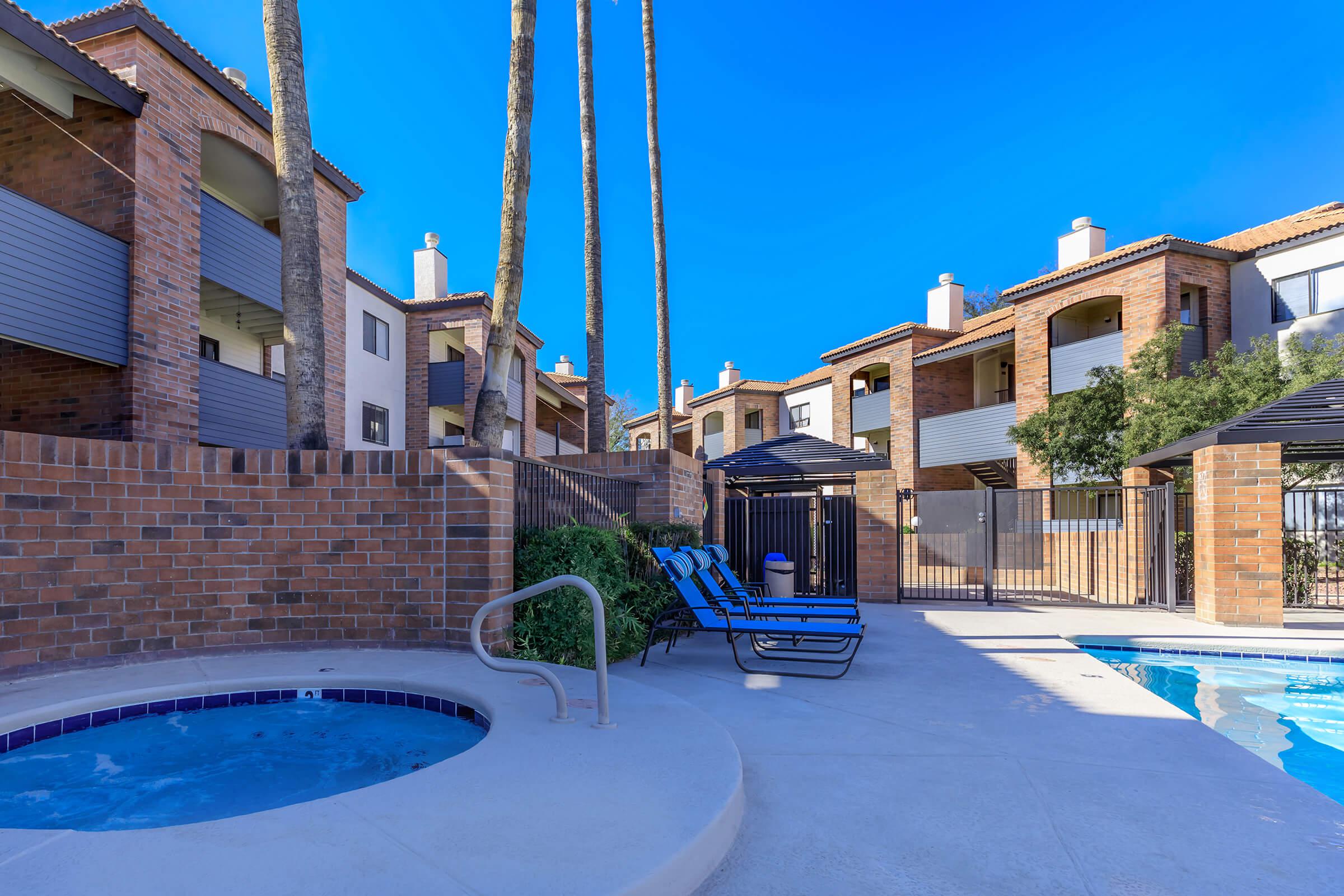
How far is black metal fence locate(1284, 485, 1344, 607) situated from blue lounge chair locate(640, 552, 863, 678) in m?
9.70

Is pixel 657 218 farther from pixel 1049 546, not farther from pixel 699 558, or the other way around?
pixel 1049 546

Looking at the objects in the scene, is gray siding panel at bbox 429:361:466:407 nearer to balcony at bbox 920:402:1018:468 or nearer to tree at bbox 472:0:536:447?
tree at bbox 472:0:536:447

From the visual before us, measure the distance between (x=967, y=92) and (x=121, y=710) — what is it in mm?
47624

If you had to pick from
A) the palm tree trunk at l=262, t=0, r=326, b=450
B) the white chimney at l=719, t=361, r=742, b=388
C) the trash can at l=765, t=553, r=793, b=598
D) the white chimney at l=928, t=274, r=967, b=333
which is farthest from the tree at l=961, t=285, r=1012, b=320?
the palm tree trunk at l=262, t=0, r=326, b=450

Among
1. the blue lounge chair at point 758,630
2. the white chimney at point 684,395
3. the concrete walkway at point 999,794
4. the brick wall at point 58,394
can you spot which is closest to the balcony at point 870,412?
the white chimney at point 684,395

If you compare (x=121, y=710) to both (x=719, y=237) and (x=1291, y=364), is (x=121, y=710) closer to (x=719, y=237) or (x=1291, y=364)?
(x=1291, y=364)

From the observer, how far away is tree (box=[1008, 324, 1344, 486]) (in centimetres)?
1330

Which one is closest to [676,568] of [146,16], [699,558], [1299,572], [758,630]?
[699,558]

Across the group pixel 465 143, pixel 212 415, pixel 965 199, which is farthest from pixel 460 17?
pixel 965 199

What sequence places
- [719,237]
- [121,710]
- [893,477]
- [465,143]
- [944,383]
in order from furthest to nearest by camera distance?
[719,237] → [465,143] → [944,383] → [893,477] → [121,710]

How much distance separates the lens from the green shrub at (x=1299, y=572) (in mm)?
11914

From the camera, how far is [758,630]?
19.7 feet

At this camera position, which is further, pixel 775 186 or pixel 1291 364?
pixel 775 186

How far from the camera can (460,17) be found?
19641 mm
